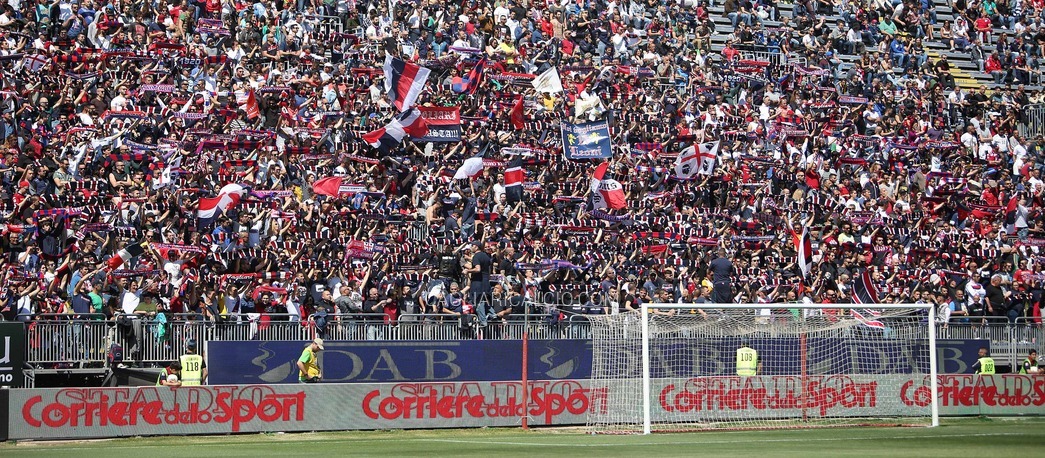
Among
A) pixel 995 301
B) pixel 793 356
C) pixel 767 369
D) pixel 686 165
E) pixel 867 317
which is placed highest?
pixel 686 165

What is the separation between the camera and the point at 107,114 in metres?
30.2

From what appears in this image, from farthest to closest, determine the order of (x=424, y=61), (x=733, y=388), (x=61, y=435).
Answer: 1. (x=424, y=61)
2. (x=733, y=388)
3. (x=61, y=435)

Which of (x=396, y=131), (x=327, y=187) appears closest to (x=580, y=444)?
(x=327, y=187)

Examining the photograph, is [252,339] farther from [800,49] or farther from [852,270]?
[800,49]

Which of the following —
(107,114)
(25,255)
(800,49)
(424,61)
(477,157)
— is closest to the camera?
(25,255)

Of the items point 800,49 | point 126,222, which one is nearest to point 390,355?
point 126,222

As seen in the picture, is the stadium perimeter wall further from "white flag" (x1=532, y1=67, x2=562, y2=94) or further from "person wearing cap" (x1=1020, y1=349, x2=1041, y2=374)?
"white flag" (x1=532, y1=67, x2=562, y2=94)

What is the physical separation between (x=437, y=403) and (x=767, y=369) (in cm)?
600

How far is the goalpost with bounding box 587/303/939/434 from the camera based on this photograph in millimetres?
24156

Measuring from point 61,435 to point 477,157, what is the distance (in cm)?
1300

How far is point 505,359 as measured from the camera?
26.7m

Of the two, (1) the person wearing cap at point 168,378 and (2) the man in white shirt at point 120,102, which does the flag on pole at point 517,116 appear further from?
(1) the person wearing cap at point 168,378

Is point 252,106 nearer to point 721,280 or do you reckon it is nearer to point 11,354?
point 11,354

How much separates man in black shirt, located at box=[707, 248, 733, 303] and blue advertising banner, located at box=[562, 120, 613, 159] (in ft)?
15.8
